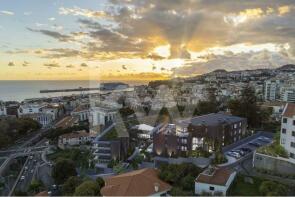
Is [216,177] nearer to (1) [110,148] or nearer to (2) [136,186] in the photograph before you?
(2) [136,186]

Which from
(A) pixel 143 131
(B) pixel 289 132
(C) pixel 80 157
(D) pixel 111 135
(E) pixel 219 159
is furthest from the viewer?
(A) pixel 143 131

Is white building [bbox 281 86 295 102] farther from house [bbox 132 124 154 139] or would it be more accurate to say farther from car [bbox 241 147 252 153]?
car [bbox 241 147 252 153]

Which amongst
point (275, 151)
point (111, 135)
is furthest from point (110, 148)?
point (275, 151)

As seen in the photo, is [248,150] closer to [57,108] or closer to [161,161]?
[161,161]

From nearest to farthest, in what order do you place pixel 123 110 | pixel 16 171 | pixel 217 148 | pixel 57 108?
1. pixel 217 148
2. pixel 16 171
3. pixel 123 110
4. pixel 57 108

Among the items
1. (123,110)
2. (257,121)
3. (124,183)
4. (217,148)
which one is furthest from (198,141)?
(123,110)
